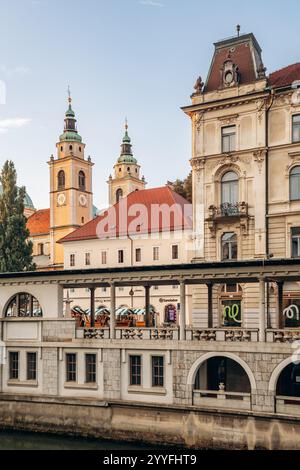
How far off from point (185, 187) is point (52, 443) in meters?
46.9

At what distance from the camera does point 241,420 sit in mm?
25828

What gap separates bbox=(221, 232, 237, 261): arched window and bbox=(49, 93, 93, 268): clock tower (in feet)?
168

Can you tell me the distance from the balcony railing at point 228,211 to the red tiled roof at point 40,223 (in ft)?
196

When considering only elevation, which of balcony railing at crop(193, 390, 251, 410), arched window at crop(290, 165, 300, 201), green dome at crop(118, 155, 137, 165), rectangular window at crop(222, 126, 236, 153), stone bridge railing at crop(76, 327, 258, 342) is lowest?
balcony railing at crop(193, 390, 251, 410)

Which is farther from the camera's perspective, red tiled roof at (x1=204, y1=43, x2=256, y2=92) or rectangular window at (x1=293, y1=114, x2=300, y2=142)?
red tiled roof at (x1=204, y1=43, x2=256, y2=92)

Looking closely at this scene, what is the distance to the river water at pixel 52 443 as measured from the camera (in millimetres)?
27609

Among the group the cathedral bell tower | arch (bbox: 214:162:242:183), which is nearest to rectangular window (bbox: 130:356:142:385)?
arch (bbox: 214:162:242:183)

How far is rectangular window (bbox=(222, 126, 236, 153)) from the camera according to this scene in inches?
1613

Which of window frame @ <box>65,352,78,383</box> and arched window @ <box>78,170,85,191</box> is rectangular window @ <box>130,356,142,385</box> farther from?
arched window @ <box>78,170,85,191</box>

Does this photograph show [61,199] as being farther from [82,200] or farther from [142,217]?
[142,217]

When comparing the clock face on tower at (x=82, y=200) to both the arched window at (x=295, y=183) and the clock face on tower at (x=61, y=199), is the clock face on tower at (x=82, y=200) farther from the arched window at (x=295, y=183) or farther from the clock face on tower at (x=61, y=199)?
the arched window at (x=295, y=183)

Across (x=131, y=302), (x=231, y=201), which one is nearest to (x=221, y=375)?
(x=231, y=201)

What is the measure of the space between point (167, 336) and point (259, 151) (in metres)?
17.0
